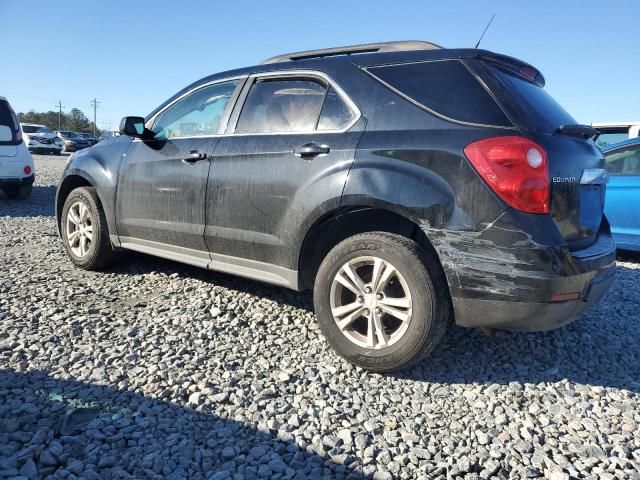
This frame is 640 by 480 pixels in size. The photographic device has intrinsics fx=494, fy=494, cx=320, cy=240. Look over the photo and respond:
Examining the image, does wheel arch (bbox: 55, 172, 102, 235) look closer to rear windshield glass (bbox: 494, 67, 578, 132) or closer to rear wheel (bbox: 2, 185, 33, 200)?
rear windshield glass (bbox: 494, 67, 578, 132)

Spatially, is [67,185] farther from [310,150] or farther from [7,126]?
[7,126]

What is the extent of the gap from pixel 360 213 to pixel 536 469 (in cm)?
168

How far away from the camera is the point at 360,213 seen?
315 centimetres

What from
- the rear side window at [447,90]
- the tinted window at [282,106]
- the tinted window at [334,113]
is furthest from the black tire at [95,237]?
the rear side window at [447,90]

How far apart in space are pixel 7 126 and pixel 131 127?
662 centimetres

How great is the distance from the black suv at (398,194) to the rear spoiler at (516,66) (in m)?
0.01

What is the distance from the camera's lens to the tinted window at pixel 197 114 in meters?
3.93

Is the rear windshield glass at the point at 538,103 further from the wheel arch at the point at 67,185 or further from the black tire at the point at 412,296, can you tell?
the wheel arch at the point at 67,185

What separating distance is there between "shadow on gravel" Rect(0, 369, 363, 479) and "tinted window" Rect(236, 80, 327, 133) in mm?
1942

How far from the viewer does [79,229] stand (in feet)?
15.9

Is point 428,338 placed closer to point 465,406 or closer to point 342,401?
point 465,406

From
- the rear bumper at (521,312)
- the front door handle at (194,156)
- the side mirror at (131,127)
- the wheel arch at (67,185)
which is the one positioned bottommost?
the rear bumper at (521,312)

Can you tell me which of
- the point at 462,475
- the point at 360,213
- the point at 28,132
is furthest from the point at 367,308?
the point at 28,132

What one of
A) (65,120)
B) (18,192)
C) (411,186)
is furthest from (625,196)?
(65,120)
